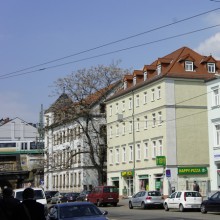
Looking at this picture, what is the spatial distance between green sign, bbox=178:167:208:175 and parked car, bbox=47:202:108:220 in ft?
132

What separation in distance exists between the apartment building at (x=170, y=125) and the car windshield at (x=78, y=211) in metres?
38.4

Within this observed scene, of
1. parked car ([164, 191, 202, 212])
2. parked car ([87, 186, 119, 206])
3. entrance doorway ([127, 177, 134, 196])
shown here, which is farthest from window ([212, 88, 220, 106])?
entrance doorway ([127, 177, 134, 196])

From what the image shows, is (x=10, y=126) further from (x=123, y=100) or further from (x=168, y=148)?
(x=168, y=148)

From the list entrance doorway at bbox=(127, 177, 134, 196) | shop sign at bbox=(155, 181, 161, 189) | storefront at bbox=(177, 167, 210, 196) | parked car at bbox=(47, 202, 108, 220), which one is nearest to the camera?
parked car at bbox=(47, 202, 108, 220)

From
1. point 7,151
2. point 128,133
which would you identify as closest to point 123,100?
point 128,133

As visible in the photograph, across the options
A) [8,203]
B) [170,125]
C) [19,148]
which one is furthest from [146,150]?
[19,148]

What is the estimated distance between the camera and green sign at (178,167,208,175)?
2175 inches

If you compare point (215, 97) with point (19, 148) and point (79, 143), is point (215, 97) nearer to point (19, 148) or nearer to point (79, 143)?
point (79, 143)

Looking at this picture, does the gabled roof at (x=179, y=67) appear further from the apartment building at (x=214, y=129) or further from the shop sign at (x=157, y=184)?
the shop sign at (x=157, y=184)

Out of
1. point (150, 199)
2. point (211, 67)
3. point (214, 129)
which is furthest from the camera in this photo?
point (211, 67)

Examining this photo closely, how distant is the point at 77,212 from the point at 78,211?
5 centimetres

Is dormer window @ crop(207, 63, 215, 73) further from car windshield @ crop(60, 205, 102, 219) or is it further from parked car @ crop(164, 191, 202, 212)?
car windshield @ crop(60, 205, 102, 219)

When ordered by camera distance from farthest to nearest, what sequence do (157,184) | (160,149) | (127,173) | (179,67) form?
1. (127,173)
2. (179,67)
3. (160,149)
4. (157,184)

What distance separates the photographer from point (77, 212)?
51.1 ft
